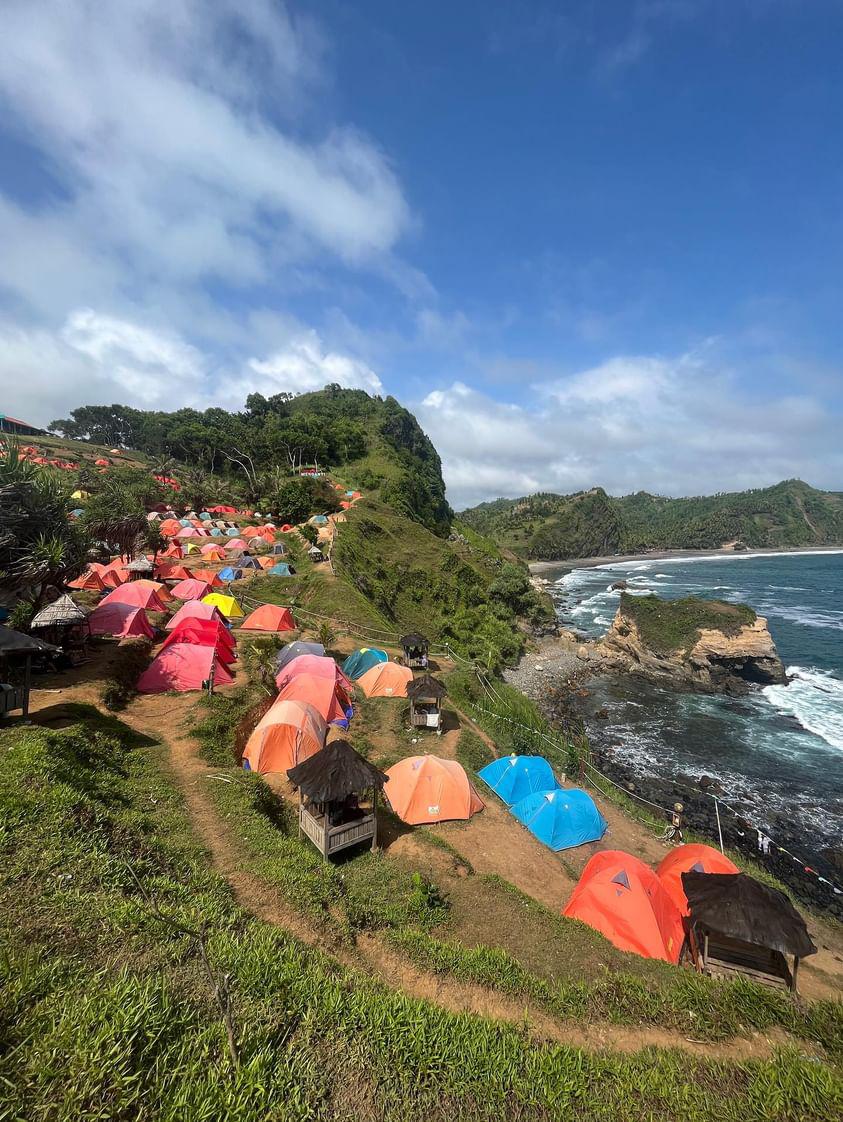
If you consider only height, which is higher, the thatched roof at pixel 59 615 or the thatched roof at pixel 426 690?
the thatched roof at pixel 59 615

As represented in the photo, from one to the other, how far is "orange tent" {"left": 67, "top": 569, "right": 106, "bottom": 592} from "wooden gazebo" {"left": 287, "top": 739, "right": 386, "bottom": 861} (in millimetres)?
23241

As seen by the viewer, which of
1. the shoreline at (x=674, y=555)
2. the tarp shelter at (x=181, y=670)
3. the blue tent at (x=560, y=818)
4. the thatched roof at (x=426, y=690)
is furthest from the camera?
the shoreline at (x=674, y=555)

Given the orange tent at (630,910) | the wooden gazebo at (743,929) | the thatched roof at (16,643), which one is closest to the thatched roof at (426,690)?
the orange tent at (630,910)

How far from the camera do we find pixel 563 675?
137ft

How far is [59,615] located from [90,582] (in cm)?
1585

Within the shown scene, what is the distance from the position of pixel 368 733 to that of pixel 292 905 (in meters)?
10.5

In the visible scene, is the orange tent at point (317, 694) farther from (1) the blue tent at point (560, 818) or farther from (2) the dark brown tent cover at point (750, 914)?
(2) the dark brown tent cover at point (750, 914)

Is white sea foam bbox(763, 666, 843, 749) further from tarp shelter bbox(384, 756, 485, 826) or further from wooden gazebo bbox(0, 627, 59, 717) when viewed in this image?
wooden gazebo bbox(0, 627, 59, 717)

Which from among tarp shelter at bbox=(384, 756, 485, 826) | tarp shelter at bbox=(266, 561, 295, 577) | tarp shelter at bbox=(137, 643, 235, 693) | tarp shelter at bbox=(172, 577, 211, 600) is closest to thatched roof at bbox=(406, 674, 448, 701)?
tarp shelter at bbox=(384, 756, 485, 826)

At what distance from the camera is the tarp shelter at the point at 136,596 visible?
22562mm

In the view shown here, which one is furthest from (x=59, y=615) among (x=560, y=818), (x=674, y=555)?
(x=674, y=555)

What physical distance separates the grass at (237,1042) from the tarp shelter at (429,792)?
24.3ft

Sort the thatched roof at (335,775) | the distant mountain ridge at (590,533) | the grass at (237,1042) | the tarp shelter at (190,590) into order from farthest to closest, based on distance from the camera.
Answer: the distant mountain ridge at (590,533) → the tarp shelter at (190,590) → the thatched roof at (335,775) → the grass at (237,1042)

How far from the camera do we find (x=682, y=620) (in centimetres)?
4275
